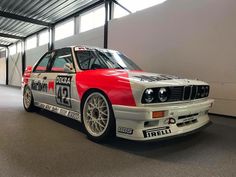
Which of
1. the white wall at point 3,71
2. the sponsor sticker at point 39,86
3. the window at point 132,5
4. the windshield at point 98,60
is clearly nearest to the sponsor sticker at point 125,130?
the windshield at point 98,60

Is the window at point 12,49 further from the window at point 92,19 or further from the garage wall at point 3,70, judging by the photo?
the window at point 92,19

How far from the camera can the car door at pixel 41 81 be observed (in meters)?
3.62

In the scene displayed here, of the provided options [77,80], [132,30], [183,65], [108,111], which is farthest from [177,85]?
[132,30]

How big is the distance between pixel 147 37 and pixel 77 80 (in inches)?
143

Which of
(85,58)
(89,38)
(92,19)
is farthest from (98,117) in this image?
(92,19)

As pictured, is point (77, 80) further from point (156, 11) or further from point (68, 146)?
point (156, 11)

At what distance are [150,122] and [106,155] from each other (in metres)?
0.55

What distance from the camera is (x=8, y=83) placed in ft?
62.0

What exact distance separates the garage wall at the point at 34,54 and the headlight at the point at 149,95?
36.4 feet

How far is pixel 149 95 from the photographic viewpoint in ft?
6.93

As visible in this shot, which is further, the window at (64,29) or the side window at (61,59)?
the window at (64,29)

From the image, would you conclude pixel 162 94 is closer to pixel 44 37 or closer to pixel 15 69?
pixel 44 37

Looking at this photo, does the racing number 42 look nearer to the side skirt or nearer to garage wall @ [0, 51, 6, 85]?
the side skirt

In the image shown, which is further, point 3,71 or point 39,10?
point 3,71
